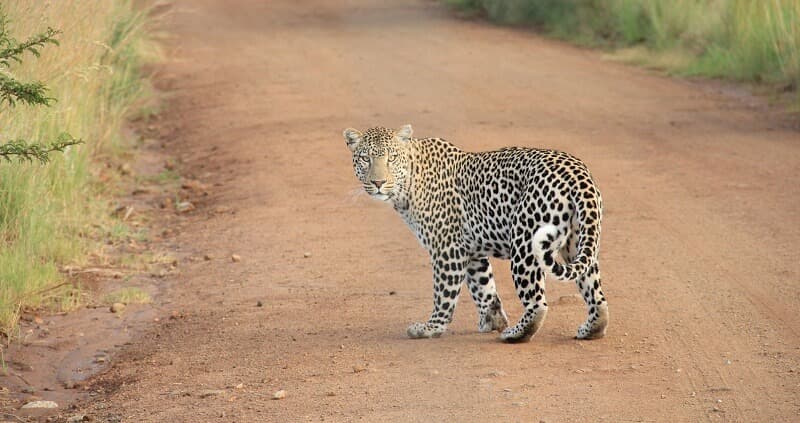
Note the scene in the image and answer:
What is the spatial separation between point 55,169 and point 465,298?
3951 mm

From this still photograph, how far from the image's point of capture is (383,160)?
766 centimetres

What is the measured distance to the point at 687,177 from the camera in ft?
39.1

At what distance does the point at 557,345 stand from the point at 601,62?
42.4 feet

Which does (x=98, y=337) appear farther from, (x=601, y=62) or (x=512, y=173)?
(x=601, y=62)

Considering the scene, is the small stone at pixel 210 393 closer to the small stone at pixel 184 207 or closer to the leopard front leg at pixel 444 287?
the leopard front leg at pixel 444 287

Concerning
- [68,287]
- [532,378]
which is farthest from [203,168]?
[532,378]

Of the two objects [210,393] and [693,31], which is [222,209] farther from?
[693,31]

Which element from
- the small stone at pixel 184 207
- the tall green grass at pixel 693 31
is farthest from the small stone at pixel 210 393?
the tall green grass at pixel 693 31

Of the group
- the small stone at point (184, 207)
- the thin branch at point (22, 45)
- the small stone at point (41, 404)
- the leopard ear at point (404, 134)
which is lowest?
the small stone at point (184, 207)

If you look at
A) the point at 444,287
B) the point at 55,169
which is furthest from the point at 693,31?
the point at 444,287

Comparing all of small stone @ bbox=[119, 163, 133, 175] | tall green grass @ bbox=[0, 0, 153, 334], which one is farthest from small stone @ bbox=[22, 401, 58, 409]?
small stone @ bbox=[119, 163, 133, 175]

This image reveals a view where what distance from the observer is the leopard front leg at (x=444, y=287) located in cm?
760

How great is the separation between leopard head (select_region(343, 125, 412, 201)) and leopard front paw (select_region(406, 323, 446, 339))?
789mm

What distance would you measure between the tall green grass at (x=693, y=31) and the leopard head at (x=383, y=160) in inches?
375
